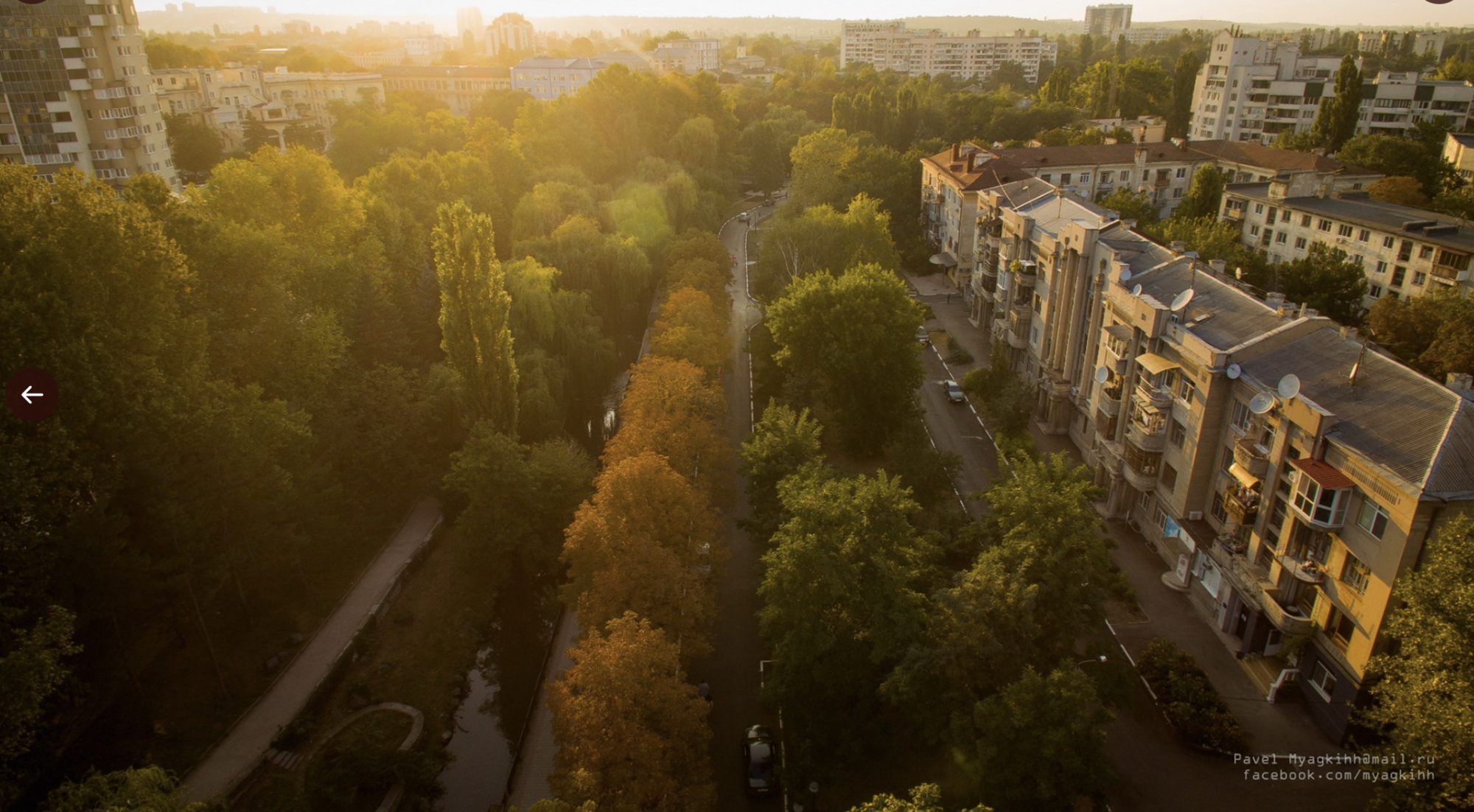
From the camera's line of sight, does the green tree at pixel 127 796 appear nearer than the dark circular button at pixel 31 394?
Answer: Yes

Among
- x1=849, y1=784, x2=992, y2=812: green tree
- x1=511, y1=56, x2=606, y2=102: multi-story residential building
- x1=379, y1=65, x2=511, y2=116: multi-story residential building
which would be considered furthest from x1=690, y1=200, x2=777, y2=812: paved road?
x1=379, y1=65, x2=511, y2=116: multi-story residential building

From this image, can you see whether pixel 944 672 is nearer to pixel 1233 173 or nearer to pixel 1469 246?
pixel 1469 246

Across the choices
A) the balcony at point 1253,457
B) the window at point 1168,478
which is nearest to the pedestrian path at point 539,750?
the balcony at point 1253,457

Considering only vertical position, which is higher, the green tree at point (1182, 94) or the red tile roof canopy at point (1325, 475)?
the green tree at point (1182, 94)

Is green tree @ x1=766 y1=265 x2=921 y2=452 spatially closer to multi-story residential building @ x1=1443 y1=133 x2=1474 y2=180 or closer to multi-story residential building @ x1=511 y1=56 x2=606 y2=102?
multi-story residential building @ x1=1443 y1=133 x2=1474 y2=180

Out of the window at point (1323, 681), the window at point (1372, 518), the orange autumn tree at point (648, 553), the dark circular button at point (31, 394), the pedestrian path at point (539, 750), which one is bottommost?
the pedestrian path at point (539, 750)

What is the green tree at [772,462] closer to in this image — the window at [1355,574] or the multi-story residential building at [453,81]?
the window at [1355,574]

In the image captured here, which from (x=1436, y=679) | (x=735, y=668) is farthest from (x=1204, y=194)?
(x=735, y=668)
